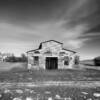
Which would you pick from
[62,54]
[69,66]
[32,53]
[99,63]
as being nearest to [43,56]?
[32,53]

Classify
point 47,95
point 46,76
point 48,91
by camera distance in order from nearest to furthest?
1. point 47,95
2. point 48,91
3. point 46,76

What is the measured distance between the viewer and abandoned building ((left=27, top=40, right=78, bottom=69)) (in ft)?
49.6

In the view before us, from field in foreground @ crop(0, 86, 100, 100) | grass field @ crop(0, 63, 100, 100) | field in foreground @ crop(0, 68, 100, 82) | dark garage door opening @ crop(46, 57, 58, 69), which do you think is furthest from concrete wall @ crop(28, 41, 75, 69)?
field in foreground @ crop(0, 86, 100, 100)

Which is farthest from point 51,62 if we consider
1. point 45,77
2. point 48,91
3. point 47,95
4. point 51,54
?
point 47,95

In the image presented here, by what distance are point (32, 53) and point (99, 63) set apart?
26.9 metres

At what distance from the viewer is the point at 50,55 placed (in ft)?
50.6

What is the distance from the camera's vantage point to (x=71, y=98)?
10.6 feet

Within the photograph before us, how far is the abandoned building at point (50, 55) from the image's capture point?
49.6 ft

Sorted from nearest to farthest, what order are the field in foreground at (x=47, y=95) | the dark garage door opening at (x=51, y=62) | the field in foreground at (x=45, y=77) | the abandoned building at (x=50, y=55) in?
the field in foreground at (x=47, y=95)
the field in foreground at (x=45, y=77)
the abandoned building at (x=50, y=55)
the dark garage door opening at (x=51, y=62)

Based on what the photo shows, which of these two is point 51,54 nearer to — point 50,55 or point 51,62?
point 50,55

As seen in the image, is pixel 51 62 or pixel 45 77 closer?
pixel 45 77

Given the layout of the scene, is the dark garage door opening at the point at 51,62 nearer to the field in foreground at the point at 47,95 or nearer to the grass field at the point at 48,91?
the grass field at the point at 48,91

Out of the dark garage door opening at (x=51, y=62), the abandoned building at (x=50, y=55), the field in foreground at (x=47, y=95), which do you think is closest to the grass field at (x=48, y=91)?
the field in foreground at (x=47, y=95)

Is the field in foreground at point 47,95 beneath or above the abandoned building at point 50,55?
beneath
